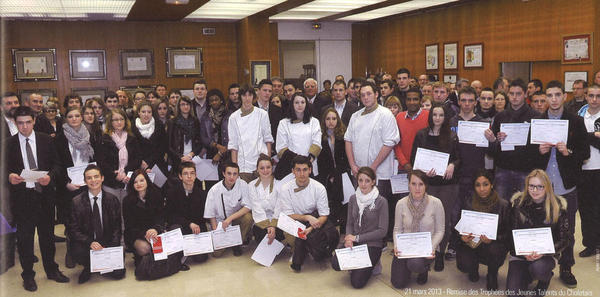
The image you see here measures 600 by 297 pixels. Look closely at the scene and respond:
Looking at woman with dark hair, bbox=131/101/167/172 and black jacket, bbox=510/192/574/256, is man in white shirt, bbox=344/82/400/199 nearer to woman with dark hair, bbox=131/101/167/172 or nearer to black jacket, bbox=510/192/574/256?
black jacket, bbox=510/192/574/256

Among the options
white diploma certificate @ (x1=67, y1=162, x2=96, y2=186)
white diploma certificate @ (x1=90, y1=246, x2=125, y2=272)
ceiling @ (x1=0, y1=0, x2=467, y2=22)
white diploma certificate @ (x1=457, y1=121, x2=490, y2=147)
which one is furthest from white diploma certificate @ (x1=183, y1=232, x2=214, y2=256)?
ceiling @ (x1=0, y1=0, x2=467, y2=22)

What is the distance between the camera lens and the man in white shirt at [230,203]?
527 centimetres

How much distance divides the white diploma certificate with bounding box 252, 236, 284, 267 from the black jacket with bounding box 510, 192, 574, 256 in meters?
2.23

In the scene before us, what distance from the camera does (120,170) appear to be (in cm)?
539

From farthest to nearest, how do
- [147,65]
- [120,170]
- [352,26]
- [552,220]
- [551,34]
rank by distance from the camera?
[352,26] < [147,65] < [551,34] < [120,170] < [552,220]

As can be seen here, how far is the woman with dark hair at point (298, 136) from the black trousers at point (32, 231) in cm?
228

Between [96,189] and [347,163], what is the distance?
2.62m

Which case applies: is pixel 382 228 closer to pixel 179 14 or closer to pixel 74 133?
pixel 74 133

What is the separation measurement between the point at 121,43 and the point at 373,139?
952 cm

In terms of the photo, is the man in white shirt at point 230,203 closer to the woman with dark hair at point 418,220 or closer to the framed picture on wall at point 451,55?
the woman with dark hair at point 418,220

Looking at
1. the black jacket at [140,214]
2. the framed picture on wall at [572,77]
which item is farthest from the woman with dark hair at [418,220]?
the framed picture on wall at [572,77]

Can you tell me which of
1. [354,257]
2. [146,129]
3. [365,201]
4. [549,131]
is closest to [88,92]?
[146,129]

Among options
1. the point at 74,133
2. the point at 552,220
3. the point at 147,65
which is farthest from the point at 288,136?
the point at 147,65

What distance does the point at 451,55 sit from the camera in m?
11.6
